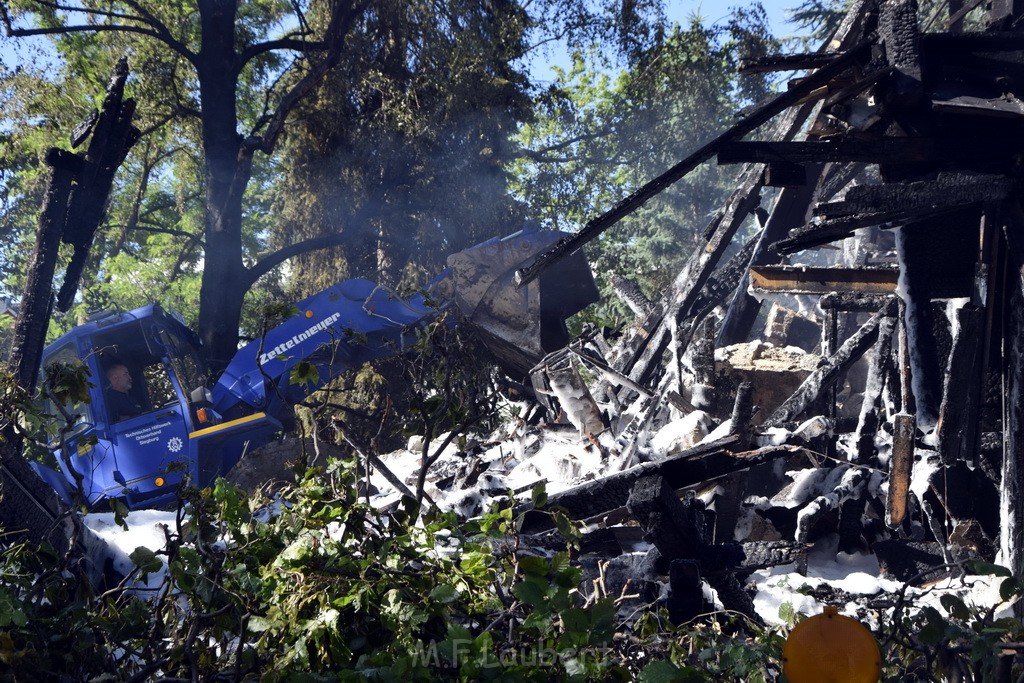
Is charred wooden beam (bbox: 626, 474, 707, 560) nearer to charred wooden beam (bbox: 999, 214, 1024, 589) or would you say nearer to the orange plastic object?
charred wooden beam (bbox: 999, 214, 1024, 589)

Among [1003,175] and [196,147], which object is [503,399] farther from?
[196,147]

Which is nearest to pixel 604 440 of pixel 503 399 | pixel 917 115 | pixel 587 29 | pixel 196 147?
pixel 503 399

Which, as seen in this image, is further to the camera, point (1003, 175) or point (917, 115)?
point (917, 115)

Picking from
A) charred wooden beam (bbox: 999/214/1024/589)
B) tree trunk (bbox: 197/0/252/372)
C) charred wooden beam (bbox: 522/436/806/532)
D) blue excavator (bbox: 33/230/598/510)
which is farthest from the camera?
tree trunk (bbox: 197/0/252/372)

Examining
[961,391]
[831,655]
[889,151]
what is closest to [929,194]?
[889,151]

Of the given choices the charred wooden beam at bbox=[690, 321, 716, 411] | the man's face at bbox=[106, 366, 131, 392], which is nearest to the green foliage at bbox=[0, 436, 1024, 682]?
the charred wooden beam at bbox=[690, 321, 716, 411]

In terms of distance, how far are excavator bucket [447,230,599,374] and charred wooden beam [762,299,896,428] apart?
2605 mm

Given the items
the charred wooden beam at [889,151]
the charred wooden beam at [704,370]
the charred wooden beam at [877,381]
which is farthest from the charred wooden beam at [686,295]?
the charred wooden beam at [889,151]

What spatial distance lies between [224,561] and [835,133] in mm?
3929

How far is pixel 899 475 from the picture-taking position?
4582 millimetres

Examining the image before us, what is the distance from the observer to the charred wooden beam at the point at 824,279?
6.04 metres

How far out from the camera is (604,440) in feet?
20.2

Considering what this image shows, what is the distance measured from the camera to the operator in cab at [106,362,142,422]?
930cm

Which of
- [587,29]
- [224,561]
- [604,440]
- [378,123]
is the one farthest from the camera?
[587,29]
